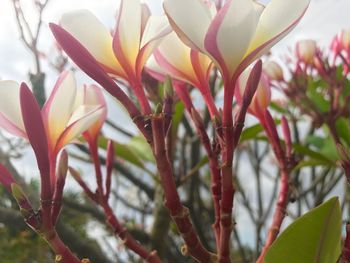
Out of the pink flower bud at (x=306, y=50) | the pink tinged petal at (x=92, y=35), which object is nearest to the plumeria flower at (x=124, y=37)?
the pink tinged petal at (x=92, y=35)

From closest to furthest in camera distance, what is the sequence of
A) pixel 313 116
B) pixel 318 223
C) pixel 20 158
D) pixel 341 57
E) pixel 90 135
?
pixel 318 223 → pixel 90 135 → pixel 341 57 → pixel 313 116 → pixel 20 158

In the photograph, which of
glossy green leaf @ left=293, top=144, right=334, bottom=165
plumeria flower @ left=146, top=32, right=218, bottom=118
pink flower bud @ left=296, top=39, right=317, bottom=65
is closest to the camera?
plumeria flower @ left=146, top=32, right=218, bottom=118

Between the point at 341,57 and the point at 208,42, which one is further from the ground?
the point at 341,57

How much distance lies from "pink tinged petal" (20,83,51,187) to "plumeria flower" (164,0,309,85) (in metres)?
0.13

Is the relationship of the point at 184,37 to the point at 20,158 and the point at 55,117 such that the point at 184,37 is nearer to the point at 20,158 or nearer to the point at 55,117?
the point at 55,117

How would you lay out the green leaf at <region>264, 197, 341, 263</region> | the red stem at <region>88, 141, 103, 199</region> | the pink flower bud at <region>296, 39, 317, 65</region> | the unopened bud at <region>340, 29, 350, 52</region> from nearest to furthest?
the green leaf at <region>264, 197, 341, 263</region> < the red stem at <region>88, 141, 103, 199</region> < the unopened bud at <region>340, 29, 350, 52</region> < the pink flower bud at <region>296, 39, 317, 65</region>

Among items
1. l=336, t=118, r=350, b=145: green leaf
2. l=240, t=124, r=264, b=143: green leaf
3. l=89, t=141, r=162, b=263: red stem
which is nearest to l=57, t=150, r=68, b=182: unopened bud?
l=89, t=141, r=162, b=263: red stem

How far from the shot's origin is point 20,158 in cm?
199

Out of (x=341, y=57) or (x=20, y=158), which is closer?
(x=341, y=57)

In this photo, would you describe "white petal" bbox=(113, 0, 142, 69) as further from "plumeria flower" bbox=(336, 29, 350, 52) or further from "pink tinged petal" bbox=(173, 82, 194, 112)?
"plumeria flower" bbox=(336, 29, 350, 52)

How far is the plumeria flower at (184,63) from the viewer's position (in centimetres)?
47

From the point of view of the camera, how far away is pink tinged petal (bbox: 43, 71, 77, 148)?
0.46 m

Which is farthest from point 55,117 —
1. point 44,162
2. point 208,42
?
point 208,42

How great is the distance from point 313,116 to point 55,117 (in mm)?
888
